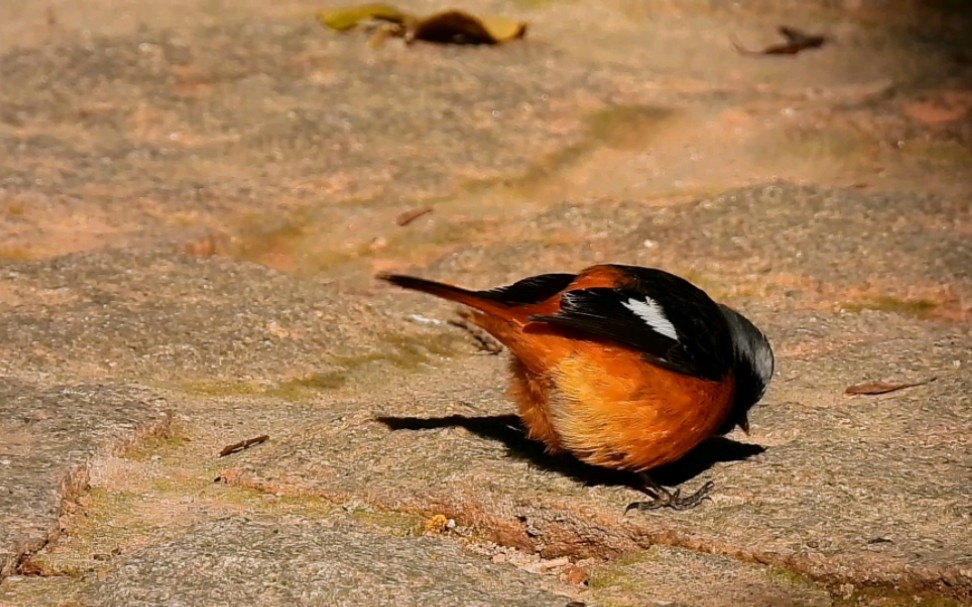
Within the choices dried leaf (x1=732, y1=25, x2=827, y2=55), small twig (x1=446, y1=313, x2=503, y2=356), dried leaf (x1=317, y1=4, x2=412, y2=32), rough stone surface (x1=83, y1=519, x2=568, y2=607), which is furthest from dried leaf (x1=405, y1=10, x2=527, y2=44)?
rough stone surface (x1=83, y1=519, x2=568, y2=607)

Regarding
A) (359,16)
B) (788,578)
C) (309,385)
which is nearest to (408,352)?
(309,385)

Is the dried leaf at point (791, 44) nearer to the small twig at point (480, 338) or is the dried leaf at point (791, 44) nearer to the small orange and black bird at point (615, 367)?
the small twig at point (480, 338)

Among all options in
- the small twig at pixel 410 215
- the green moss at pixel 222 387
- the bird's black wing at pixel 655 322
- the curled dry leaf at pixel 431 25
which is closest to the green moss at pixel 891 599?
the bird's black wing at pixel 655 322

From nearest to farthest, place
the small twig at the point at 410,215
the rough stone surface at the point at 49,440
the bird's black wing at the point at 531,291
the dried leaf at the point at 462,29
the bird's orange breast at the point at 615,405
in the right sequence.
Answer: the rough stone surface at the point at 49,440, the bird's orange breast at the point at 615,405, the bird's black wing at the point at 531,291, the small twig at the point at 410,215, the dried leaf at the point at 462,29

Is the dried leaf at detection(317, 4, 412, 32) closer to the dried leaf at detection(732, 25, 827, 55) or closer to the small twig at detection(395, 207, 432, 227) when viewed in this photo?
the dried leaf at detection(732, 25, 827, 55)

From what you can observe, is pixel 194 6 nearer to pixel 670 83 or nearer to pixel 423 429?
pixel 670 83

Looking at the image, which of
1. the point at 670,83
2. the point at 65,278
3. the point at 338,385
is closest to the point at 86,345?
the point at 65,278
